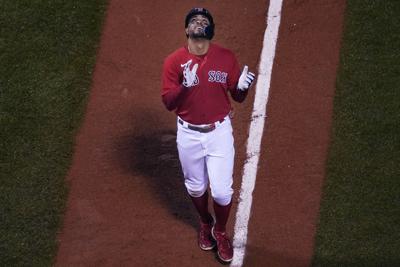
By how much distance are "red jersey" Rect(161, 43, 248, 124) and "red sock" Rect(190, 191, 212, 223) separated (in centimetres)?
90

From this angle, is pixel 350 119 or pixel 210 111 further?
pixel 350 119

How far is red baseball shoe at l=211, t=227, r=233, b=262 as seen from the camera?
740 centimetres

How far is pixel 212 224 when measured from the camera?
7.66 m

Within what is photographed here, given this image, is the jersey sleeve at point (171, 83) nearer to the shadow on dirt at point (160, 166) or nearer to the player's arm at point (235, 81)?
the player's arm at point (235, 81)

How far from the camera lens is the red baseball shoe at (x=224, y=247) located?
7402 millimetres

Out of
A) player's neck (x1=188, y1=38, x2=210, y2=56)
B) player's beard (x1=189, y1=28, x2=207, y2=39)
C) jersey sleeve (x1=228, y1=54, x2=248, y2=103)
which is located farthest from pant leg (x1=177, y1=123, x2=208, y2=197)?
player's beard (x1=189, y1=28, x2=207, y2=39)

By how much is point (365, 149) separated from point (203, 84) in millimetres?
2442

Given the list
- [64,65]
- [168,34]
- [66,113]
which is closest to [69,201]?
[66,113]

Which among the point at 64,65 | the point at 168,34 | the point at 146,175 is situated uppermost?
the point at 168,34

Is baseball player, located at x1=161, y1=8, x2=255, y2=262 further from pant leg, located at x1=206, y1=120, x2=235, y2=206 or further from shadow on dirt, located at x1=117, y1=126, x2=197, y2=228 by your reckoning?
shadow on dirt, located at x1=117, y1=126, x2=197, y2=228

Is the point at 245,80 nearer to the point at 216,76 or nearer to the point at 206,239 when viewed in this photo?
the point at 216,76

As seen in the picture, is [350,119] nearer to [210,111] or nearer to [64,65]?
[210,111]

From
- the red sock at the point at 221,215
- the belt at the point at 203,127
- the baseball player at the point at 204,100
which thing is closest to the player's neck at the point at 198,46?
the baseball player at the point at 204,100

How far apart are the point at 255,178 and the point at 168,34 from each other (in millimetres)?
2148
